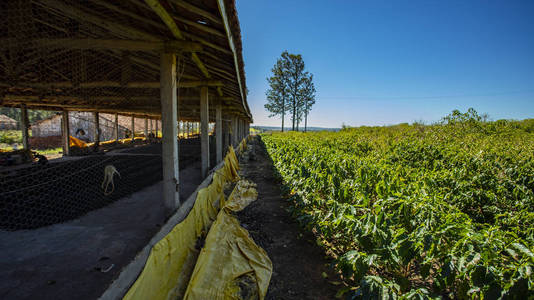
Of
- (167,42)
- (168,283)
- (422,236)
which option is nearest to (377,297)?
(422,236)

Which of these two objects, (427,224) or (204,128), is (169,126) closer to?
(204,128)

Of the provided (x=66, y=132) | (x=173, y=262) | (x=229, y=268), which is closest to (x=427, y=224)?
(x=229, y=268)

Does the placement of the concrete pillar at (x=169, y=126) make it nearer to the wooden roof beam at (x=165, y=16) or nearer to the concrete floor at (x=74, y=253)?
the wooden roof beam at (x=165, y=16)

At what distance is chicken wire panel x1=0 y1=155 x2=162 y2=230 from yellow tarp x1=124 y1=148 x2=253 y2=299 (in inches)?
107

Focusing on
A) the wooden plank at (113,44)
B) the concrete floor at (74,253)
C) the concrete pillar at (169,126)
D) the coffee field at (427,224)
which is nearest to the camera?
the coffee field at (427,224)

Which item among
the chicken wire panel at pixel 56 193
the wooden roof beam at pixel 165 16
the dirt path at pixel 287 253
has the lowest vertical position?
the dirt path at pixel 287 253

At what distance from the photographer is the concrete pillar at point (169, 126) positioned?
3.66 meters

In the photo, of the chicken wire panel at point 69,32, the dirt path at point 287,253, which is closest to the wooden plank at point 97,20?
the chicken wire panel at point 69,32

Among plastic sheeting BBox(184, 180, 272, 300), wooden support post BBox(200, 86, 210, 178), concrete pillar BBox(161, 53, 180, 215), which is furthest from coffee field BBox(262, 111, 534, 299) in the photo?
wooden support post BBox(200, 86, 210, 178)

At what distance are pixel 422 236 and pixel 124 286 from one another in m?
2.78

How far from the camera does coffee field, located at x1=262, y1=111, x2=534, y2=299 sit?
68.1 inches

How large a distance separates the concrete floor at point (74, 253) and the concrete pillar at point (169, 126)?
70cm

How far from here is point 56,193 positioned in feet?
18.1

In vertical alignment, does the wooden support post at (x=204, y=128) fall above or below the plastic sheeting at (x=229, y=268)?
above
